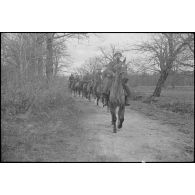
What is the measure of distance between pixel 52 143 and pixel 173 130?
4.76 metres

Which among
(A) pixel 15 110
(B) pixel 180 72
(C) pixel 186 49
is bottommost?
(A) pixel 15 110

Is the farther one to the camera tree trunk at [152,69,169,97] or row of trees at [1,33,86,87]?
tree trunk at [152,69,169,97]

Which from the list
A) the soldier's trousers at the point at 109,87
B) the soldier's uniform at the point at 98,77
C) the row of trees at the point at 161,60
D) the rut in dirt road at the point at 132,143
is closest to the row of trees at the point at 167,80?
the row of trees at the point at 161,60

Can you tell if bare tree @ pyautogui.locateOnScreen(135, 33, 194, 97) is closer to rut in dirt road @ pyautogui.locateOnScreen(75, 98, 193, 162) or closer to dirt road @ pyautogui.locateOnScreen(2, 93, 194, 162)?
rut in dirt road @ pyautogui.locateOnScreen(75, 98, 193, 162)

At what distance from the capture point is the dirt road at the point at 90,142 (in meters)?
6.11

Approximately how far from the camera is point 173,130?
32.6 ft

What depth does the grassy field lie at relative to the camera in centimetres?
1235

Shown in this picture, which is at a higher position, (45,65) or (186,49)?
(186,49)

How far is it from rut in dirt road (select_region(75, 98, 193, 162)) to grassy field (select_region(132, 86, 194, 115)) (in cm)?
228

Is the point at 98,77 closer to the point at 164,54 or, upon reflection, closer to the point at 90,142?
the point at 164,54

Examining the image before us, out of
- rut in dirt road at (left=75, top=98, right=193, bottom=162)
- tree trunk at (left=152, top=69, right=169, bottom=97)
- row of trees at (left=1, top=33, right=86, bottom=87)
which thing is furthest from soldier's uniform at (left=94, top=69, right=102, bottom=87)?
rut in dirt road at (left=75, top=98, right=193, bottom=162)

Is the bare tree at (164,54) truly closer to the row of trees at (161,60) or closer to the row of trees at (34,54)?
the row of trees at (161,60)
